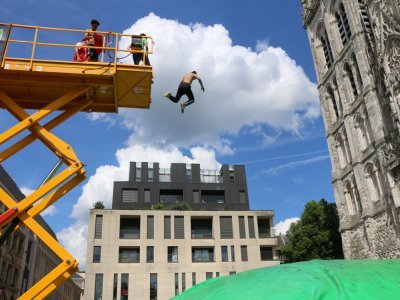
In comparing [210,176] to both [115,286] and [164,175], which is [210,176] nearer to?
[164,175]

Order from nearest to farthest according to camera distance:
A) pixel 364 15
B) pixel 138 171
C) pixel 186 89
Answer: pixel 186 89 → pixel 364 15 → pixel 138 171

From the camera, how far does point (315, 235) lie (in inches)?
1961

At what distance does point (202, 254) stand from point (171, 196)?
23.6 metres

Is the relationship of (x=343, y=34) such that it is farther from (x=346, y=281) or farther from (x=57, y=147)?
(x=346, y=281)

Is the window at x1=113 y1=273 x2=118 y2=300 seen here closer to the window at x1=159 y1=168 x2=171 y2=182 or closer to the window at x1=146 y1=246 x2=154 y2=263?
the window at x1=146 y1=246 x2=154 y2=263

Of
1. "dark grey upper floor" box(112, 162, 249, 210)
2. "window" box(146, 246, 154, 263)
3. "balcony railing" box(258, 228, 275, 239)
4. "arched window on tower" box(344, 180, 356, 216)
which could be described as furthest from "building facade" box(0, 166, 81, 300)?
"arched window on tower" box(344, 180, 356, 216)

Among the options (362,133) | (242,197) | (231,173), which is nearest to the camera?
(362,133)

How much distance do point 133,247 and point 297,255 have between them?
78.0 feet

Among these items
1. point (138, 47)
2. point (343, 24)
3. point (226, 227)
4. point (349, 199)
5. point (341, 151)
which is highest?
point (343, 24)

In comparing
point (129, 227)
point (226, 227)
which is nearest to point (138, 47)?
point (129, 227)

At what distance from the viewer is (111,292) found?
54.5m

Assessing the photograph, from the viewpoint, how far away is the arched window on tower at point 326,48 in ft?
161

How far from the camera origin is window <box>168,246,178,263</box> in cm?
5803

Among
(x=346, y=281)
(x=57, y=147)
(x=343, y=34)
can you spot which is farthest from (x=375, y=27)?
(x=346, y=281)
